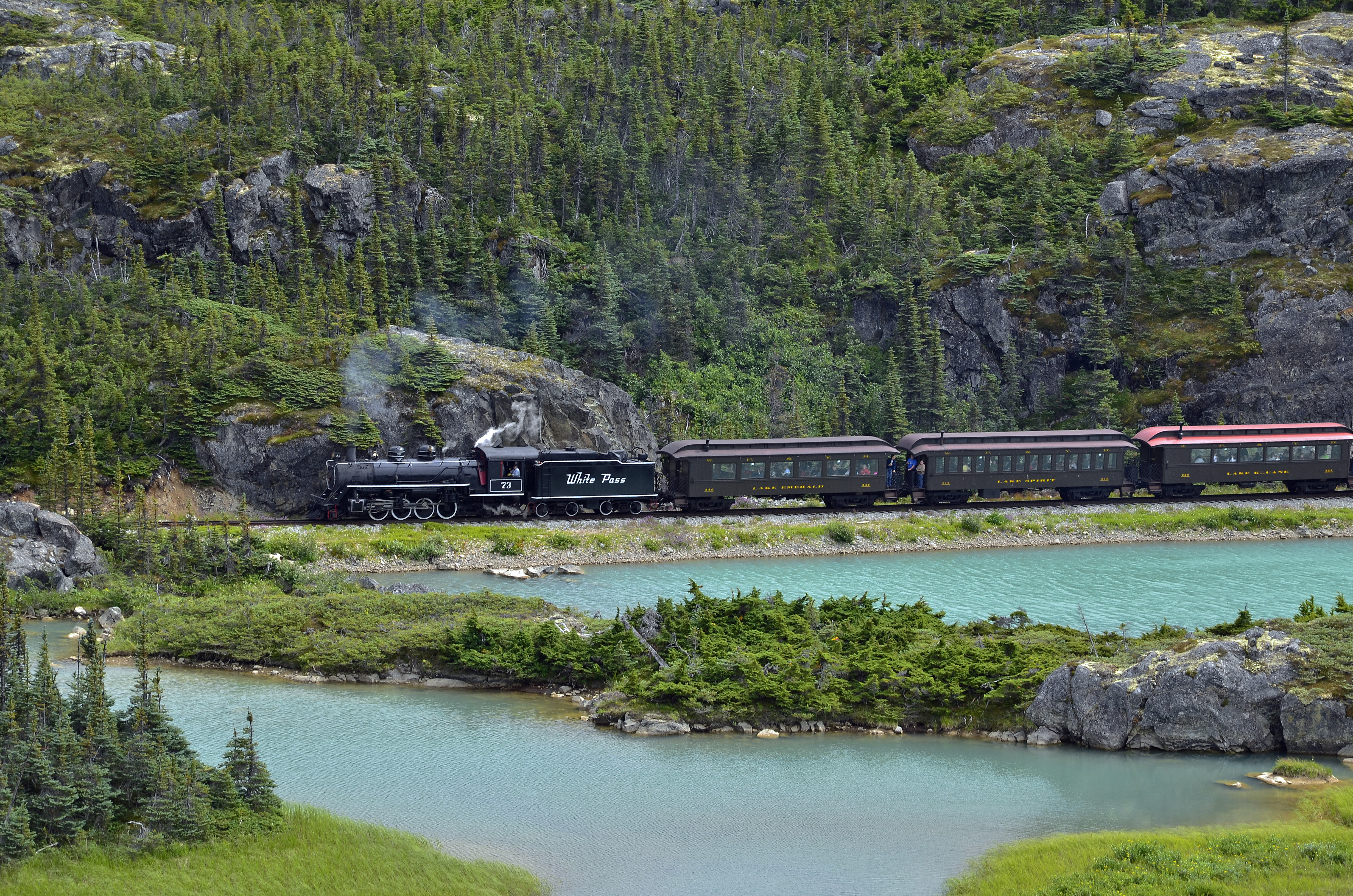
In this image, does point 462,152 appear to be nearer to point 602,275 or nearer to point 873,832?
point 602,275

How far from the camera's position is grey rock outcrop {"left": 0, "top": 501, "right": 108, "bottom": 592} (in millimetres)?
39969

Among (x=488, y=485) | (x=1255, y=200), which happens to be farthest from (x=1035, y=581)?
(x=1255, y=200)

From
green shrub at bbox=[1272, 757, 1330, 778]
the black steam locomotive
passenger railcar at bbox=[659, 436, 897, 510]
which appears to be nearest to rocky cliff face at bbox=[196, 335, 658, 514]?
the black steam locomotive

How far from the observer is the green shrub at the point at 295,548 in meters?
47.4

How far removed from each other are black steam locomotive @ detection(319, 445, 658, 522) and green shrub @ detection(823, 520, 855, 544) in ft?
29.1

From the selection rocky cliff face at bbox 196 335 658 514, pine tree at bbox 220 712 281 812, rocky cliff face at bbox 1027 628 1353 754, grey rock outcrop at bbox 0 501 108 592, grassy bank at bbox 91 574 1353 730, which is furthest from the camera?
rocky cliff face at bbox 196 335 658 514

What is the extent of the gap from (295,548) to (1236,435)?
50.9 metres

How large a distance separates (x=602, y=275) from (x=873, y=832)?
62859 millimetres

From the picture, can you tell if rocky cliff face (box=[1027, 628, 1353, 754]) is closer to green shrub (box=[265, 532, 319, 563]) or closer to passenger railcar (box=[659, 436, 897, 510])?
passenger railcar (box=[659, 436, 897, 510])

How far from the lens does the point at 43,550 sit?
135ft

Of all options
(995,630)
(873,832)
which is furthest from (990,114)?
(873,832)

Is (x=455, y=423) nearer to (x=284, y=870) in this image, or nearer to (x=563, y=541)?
(x=563, y=541)

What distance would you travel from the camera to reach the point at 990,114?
10844cm

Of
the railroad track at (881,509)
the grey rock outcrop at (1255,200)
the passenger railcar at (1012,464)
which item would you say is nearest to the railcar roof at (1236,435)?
the passenger railcar at (1012,464)
